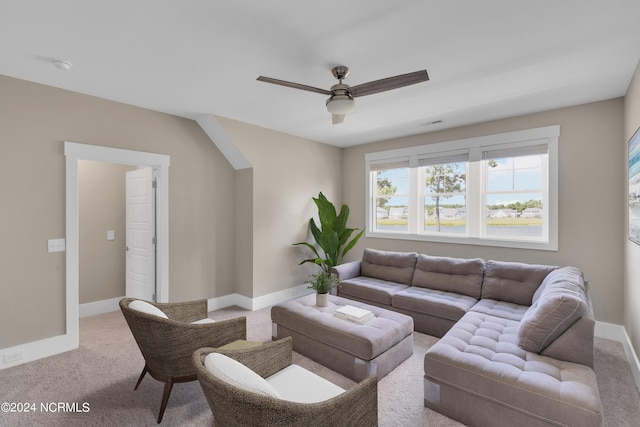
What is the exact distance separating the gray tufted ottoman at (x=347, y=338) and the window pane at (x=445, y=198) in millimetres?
2341

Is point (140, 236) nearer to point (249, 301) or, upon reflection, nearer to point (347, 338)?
point (249, 301)

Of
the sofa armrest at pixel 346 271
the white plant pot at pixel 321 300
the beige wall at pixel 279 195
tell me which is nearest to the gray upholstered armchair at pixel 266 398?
the white plant pot at pixel 321 300

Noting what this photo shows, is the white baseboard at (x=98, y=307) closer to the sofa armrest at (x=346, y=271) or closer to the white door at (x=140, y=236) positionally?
the white door at (x=140, y=236)

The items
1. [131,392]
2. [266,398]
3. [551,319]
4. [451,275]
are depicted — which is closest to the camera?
[266,398]

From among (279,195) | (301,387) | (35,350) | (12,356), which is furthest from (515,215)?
(12,356)

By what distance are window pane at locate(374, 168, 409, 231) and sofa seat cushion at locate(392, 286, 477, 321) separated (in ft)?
5.65

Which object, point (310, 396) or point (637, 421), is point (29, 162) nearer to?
point (310, 396)

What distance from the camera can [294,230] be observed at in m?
5.05

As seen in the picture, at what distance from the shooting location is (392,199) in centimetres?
545

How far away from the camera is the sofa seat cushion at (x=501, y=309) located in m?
2.97

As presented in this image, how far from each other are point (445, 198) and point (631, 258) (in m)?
2.28

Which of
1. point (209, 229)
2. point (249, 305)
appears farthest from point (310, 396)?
point (209, 229)

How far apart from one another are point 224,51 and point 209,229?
2.72 metres

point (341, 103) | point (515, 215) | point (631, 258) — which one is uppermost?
point (341, 103)
